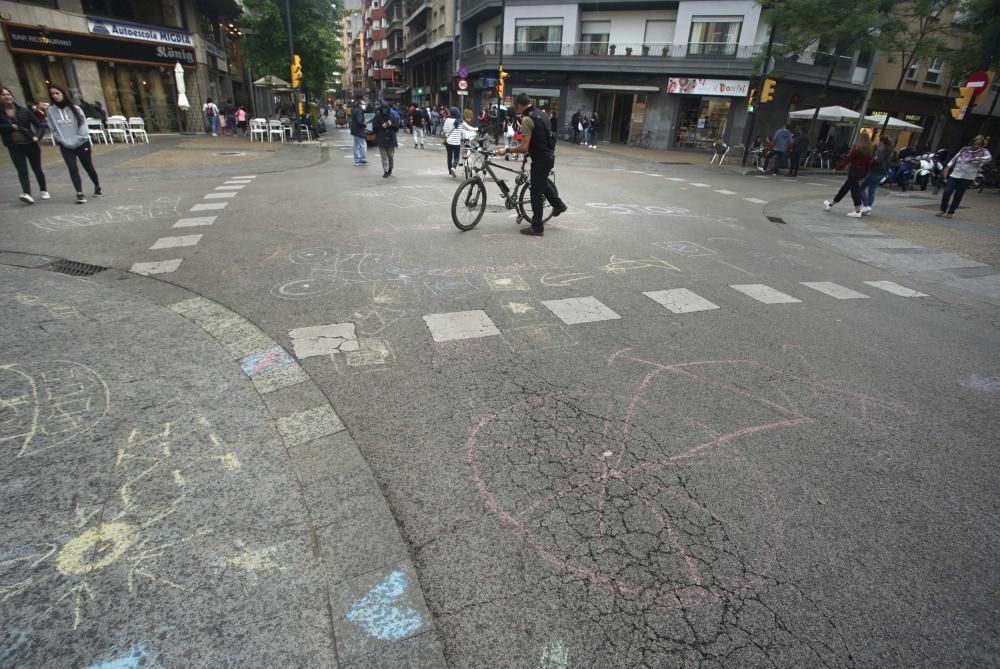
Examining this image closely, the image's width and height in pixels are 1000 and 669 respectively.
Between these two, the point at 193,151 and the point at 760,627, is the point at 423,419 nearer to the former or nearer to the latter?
the point at 760,627

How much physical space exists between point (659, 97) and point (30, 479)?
35.5 metres

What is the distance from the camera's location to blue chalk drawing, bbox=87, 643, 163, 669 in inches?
67.5

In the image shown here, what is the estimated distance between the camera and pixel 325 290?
5191mm

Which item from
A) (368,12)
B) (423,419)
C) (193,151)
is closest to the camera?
(423,419)

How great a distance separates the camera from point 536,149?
7453 mm

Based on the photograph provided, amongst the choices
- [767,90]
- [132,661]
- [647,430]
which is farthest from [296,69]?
[132,661]

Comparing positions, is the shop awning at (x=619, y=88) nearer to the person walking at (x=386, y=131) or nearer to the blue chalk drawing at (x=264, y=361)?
the person walking at (x=386, y=131)

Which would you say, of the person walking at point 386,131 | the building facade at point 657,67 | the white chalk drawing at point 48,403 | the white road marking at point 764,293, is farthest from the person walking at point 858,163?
the building facade at point 657,67

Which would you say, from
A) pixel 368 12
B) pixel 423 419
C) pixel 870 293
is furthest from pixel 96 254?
pixel 368 12

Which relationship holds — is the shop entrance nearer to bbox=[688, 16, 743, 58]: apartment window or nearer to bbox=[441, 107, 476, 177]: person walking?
bbox=[688, 16, 743, 58]: apartment window

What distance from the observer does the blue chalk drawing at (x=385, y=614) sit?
187cm

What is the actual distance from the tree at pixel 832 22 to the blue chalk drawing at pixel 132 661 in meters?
26.6

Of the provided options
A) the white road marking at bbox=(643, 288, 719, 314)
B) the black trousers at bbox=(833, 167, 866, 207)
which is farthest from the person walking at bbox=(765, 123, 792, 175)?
the white road marking at bbox=(643, 288, 719, 314)

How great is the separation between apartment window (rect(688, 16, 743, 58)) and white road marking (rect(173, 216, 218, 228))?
3117 centimetres
